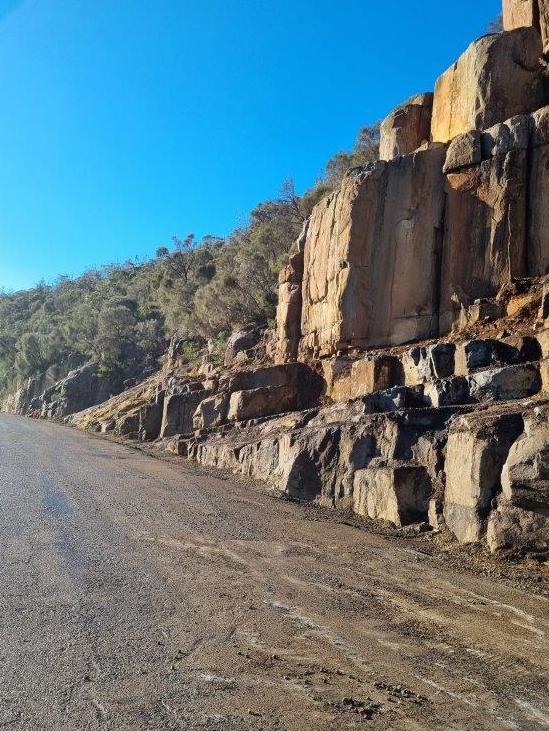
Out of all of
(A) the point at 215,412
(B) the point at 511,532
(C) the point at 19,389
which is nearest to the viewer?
(B) the point at 511,532

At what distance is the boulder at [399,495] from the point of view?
8625 mm

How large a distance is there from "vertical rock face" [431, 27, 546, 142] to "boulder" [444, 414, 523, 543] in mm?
10818

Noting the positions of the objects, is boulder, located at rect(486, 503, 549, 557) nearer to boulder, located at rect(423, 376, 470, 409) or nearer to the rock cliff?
the rock cliff

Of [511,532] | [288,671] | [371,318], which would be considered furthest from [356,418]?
[288,671]

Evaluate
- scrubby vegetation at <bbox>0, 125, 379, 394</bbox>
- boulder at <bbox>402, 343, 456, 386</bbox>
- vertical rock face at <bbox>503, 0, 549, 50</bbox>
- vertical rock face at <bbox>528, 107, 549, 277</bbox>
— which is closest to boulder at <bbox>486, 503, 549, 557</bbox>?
boulder at <bbox>402, 343, 456, 386</bbox>

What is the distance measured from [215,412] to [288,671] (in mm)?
14315

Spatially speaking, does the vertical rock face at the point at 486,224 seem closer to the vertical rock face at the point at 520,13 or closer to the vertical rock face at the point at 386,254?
the vertical rock face at the point at 386,254

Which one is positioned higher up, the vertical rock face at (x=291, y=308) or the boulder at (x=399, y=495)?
the vertical rock face at (x=291, y=308)

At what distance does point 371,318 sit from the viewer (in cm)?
1617

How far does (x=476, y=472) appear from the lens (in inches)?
295

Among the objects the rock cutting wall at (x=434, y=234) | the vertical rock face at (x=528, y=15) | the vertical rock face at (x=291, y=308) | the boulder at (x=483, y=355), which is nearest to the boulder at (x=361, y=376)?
the rock cutting wall at (x=434, y=234)

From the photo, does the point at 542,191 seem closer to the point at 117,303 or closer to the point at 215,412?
the point at 215,412

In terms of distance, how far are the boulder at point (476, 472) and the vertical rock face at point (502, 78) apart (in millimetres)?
10818

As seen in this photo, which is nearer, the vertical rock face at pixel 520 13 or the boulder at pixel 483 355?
the boulder at pixel 483 355
